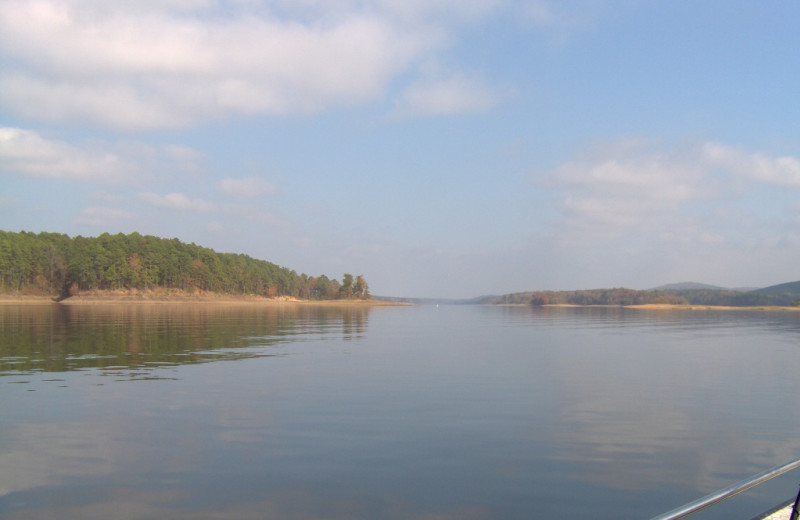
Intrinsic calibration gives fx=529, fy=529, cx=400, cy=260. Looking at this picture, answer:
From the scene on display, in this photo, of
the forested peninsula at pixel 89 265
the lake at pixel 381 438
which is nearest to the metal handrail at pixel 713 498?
the lake at pixel 381 438

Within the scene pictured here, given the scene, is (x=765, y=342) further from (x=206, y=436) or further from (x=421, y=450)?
(x=206, y=436)

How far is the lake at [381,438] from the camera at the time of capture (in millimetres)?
10141

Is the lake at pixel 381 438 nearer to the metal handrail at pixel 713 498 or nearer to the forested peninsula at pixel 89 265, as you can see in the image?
the metal handrail at pixel 713 498

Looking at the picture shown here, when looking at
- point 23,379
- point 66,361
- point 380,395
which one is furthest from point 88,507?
point 66,361

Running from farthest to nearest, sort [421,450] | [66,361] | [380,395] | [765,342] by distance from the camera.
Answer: [765,342], [66,361], [380,395], [421,450]

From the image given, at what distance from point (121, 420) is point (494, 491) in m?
11.5

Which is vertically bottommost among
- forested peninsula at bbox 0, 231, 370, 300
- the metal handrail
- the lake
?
the lake

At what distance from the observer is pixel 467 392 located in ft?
69.2

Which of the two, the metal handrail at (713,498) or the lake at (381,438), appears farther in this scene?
the lake at (381,438)

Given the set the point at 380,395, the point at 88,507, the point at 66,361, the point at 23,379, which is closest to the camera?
the point at 88,507

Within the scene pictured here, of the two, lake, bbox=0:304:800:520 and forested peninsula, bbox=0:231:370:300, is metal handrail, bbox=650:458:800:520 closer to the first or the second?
lake, bbox=0:304:800:520

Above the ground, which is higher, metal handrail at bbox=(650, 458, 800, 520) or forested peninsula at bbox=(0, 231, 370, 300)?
forested peninsula at bbox=(0, 231, 370, 300)

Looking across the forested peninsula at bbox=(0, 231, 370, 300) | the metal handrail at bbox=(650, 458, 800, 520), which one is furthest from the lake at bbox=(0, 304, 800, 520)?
the forested peninsula at bbox=(0, 231, 370, 300)

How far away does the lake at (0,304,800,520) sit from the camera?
33.3ft
